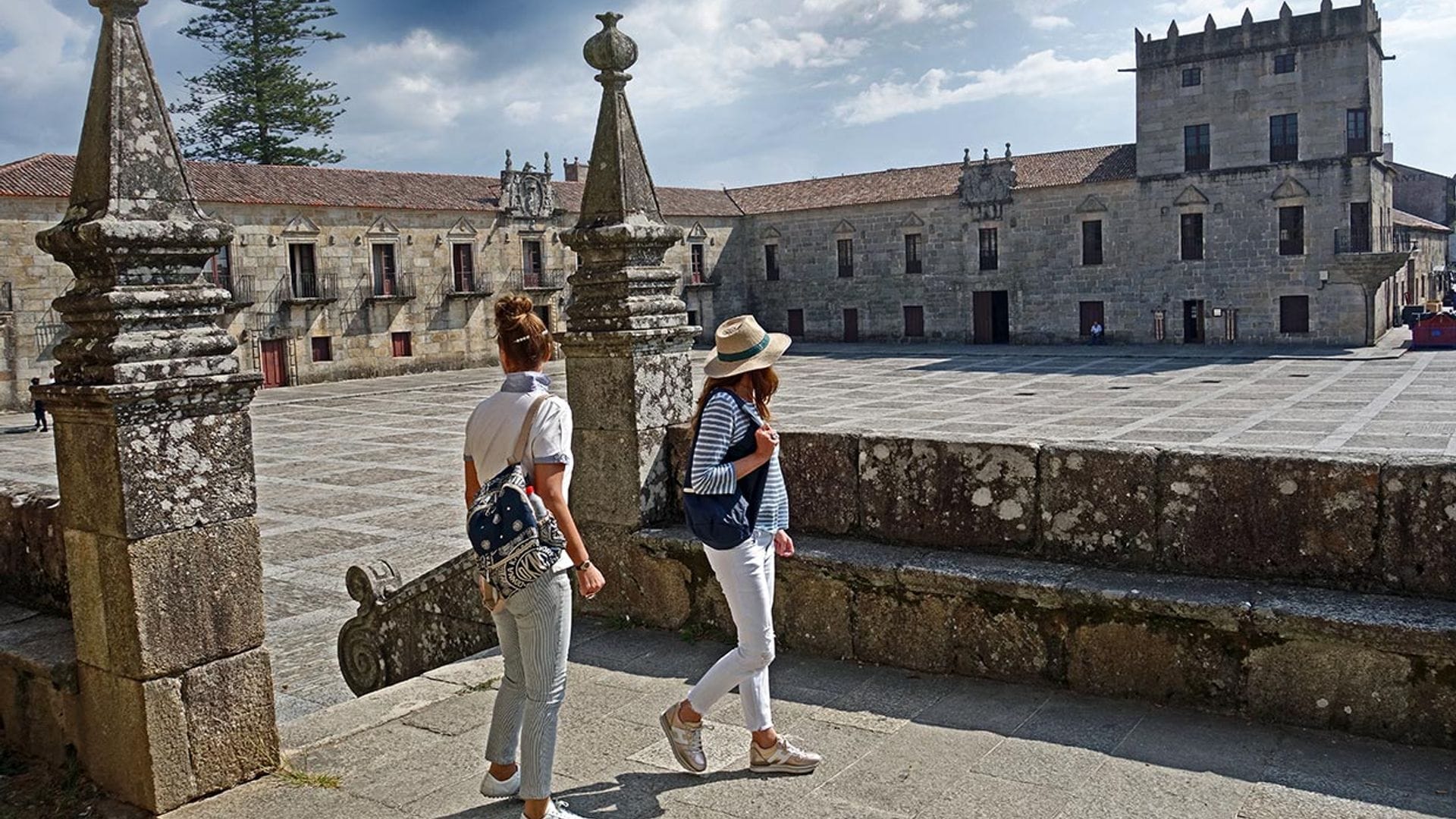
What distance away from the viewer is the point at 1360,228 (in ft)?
113

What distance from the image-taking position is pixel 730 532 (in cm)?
388

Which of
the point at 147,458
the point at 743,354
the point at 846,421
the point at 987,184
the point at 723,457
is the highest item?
the point at 987,184

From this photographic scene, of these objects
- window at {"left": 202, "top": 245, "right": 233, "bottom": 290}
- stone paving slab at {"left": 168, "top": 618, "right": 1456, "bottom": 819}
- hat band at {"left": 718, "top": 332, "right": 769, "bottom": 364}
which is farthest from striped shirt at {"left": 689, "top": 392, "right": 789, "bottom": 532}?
window at {"left": 202, "top": 245, "right": 233, "bottom": 290}

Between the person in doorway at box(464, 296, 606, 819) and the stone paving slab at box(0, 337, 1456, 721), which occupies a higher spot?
the person in doorway at box(464, 296, 606, 819)

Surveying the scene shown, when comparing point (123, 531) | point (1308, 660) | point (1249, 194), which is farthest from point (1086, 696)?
point (1249, 194)

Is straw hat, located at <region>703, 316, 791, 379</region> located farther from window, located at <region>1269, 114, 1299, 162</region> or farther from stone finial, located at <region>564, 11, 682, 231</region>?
window, located at <region>1269, 114, 1299, 162</region>

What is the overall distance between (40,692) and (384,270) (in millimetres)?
32832

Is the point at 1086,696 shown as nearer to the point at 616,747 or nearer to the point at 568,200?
the point at 616,747

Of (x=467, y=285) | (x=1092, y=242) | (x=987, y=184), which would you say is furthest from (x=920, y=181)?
(x=467, y=285)

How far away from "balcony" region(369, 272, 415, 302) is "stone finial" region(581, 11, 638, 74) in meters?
30.7

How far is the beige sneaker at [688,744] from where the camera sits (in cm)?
402

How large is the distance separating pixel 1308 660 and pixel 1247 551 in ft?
1.86

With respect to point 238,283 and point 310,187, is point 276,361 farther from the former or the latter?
point 310,187

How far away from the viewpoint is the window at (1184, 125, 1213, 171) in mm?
36812
